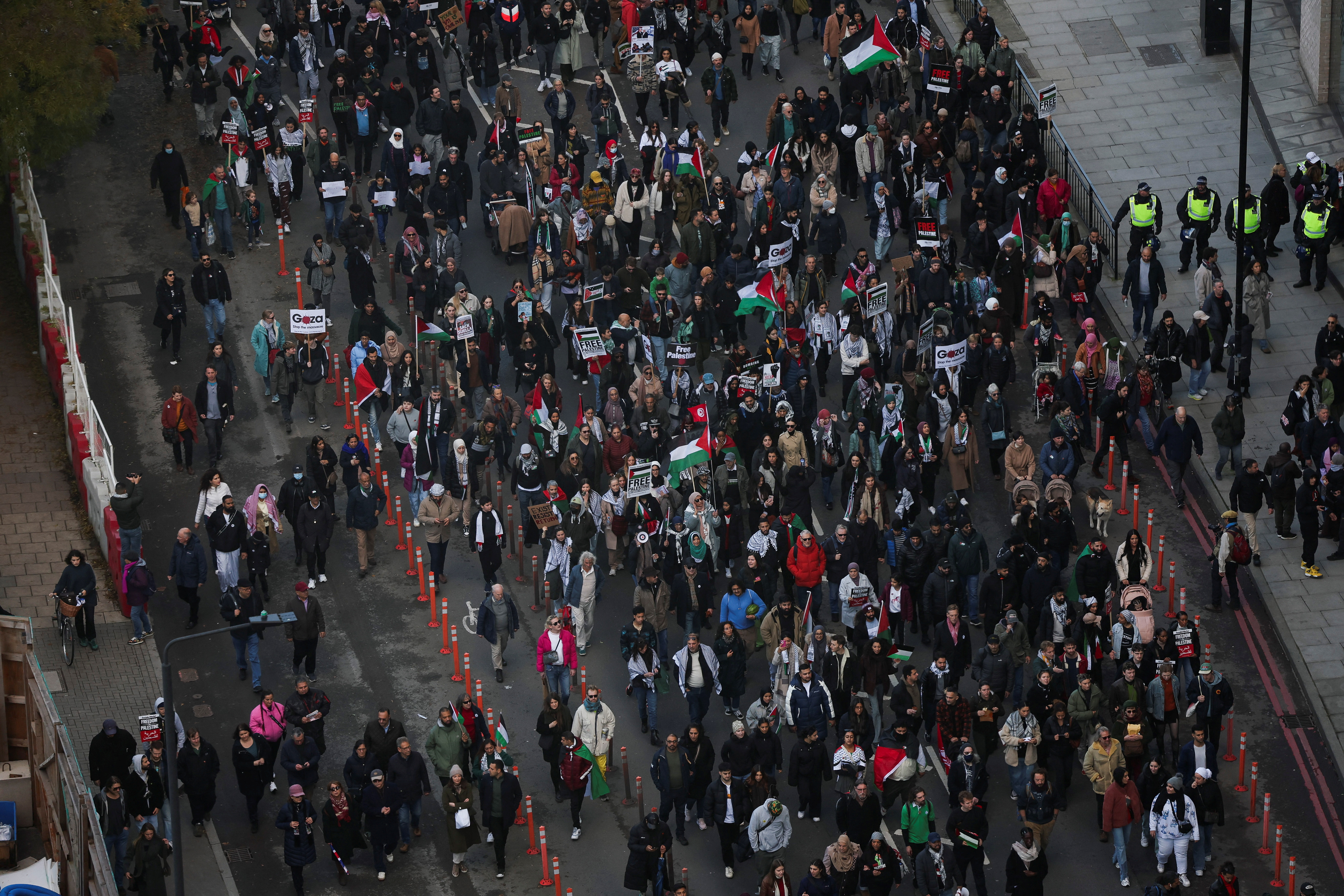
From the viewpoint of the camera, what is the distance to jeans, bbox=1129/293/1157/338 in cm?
3844

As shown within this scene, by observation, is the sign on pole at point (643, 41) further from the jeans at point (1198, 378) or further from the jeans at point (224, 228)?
the jeans at point (1198, 378)

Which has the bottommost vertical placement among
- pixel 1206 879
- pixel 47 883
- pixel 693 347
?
pixel 1206 879

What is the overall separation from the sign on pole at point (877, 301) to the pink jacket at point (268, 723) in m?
11.5

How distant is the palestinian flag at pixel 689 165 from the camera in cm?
4081

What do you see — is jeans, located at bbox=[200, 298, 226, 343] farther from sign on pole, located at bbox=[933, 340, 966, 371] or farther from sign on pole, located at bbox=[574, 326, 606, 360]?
sign on pole, located at bbox=[933, 340, 966, 371]

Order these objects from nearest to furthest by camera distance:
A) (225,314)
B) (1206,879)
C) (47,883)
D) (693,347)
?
(47,883), (1206,879), (693,347), (225,314)

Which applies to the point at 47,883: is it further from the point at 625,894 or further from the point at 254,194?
the point at 254,194

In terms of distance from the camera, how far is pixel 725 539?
33906mm

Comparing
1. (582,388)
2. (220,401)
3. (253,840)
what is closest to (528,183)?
(582,388)

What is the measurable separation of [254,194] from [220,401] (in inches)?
245

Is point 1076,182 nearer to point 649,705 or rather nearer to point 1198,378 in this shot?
point 1198,378

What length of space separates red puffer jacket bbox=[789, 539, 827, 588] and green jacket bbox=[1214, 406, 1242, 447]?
644cm

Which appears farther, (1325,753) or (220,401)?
(220,401)

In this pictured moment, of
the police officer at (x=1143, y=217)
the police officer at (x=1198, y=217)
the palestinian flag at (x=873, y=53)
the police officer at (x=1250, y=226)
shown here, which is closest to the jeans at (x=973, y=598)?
the police officer at (x=1250, y=226)
